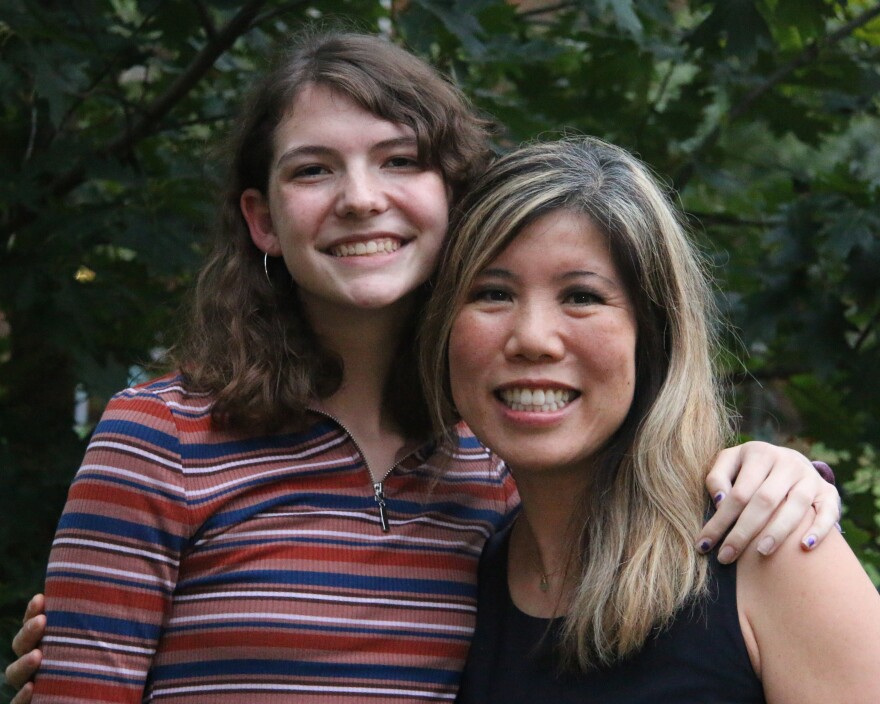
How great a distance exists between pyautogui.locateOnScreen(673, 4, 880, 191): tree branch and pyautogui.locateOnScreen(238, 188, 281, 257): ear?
5.58 ft

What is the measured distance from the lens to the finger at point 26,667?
2232 mm

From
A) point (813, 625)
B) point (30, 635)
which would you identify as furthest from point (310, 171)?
point (813, 625)

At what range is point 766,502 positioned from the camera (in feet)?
6.93

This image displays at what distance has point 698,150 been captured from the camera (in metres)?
3.91

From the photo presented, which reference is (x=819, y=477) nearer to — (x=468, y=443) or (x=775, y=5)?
(x=468, y=443)

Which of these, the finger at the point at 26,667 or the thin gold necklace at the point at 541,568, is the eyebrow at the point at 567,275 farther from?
the finger at the point at 26,667

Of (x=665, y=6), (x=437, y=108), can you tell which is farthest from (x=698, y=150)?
(x=437, y=108)

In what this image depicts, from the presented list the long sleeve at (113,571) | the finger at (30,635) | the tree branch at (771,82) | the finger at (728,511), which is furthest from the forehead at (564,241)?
the tree branch at (771,82)

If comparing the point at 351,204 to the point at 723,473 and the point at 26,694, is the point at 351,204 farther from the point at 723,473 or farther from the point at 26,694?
the point at 26,694

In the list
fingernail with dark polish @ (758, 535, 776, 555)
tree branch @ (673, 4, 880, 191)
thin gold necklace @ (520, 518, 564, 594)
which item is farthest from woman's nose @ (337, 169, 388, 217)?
tree branch @ (673, 4, 880, 191)

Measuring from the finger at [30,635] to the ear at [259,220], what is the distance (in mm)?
832

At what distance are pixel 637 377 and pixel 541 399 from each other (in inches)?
8.5

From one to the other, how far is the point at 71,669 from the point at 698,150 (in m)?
2.49

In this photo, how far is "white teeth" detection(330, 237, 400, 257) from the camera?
242 centimetres
